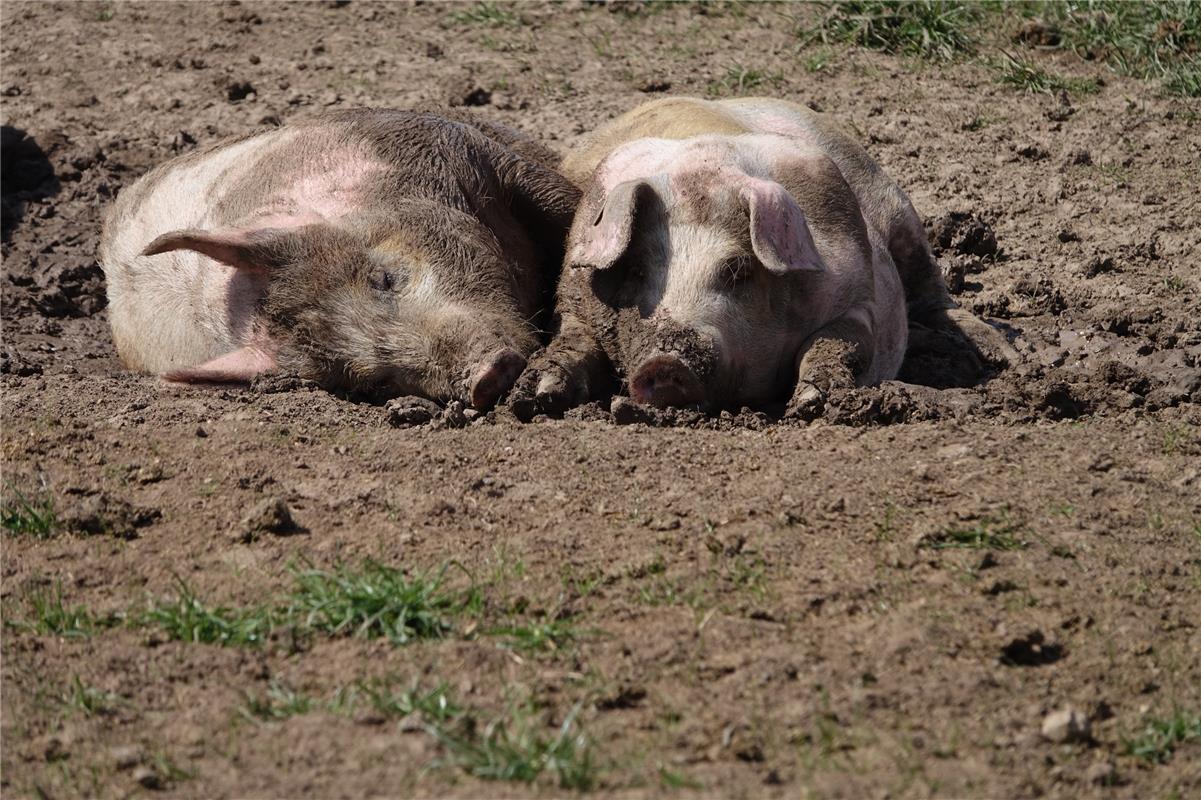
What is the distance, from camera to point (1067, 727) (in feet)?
10.5

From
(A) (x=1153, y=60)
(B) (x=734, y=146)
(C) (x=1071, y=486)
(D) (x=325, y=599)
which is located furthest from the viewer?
(A) (x=1153, y=60)

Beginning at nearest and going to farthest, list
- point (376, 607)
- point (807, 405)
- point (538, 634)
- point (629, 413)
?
point (538, 634) → point (376, 607) → point (629, 413) → point (807, 405)

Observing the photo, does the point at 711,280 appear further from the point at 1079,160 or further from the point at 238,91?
the point at 238,91

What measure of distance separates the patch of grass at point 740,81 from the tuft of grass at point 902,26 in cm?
52

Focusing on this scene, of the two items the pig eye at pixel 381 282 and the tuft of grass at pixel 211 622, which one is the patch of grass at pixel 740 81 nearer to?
the pig eye at pixel 381 282

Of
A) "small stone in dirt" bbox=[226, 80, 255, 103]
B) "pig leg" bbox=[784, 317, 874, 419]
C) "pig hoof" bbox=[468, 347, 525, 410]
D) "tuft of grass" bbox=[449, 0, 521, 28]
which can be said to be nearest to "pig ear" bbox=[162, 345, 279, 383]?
"pig hoof" bbox=[468, 347, 525, 410]

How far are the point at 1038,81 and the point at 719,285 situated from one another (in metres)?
3.96

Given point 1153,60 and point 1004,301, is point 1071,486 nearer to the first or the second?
point 1004,301

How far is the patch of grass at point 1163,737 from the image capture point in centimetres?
315

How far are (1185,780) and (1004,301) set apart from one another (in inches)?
167

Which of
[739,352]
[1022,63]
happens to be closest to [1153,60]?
[1022,63]

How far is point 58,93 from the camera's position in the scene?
933cm

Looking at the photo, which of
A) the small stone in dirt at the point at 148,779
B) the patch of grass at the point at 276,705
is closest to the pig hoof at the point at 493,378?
the patch of grass at the point at 276,705

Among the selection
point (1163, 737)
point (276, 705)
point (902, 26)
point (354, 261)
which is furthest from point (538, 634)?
point (902, 26)
